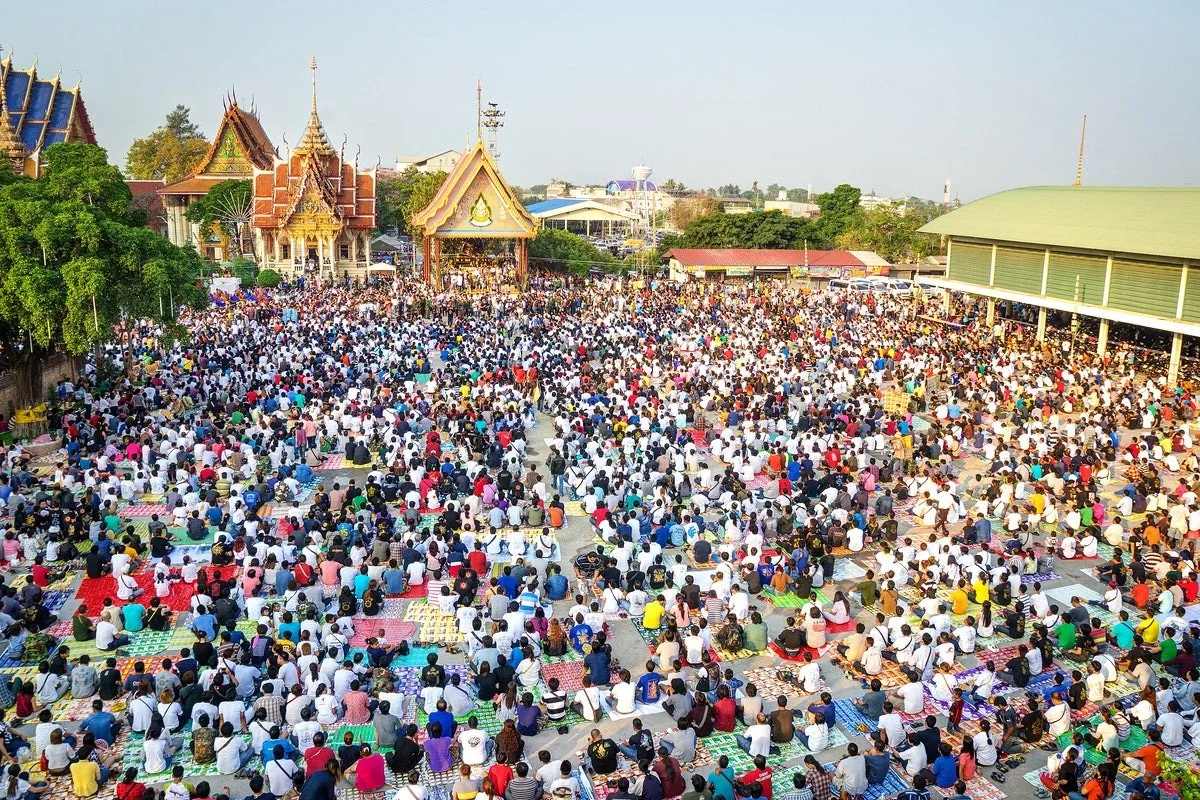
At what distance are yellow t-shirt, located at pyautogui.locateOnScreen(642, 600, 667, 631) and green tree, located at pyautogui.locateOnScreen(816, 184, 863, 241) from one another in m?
53.0

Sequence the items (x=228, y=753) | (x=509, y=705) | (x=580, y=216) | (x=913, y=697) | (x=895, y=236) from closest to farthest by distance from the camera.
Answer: (x=228, y=753) → (x=509, y=705) → (x=913, y=697) → (x=895, y=236) → (x=580, y=216)

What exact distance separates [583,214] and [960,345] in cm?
5928

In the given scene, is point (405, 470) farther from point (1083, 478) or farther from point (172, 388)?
point (1083, 478)

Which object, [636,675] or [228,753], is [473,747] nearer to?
[228,753]

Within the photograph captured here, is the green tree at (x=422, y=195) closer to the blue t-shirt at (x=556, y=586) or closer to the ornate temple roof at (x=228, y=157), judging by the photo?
the ornate temple roof at (x=228, y=157)

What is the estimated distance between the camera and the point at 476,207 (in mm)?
44500

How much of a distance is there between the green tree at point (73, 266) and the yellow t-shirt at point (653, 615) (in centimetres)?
1239

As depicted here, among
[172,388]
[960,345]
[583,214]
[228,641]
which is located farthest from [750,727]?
[583,214]

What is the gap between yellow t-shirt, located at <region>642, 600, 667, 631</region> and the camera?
452 inches

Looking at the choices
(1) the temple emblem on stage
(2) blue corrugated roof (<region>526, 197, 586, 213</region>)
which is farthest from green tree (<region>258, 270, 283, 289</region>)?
(2) blue corrugated roof (<region>526, 197, 586, 213</region>)

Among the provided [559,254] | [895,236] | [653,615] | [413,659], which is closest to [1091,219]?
[653,615]

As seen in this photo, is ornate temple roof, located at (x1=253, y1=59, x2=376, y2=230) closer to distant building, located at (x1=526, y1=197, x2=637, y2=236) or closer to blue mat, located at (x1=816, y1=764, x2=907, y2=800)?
distant building, located at (x1=526, y1=197, x2=637, y2=236)

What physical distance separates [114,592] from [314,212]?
39.6 metres

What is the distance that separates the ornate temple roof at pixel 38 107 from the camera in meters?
44.7
